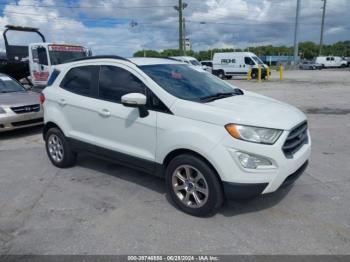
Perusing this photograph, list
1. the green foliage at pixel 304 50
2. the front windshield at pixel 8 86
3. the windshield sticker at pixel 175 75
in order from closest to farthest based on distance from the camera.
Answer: the windshield sticker at pixel 175 75
the front windshield at pixel 8 86
the green foliage at pixel 304 50

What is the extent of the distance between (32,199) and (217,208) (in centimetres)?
248

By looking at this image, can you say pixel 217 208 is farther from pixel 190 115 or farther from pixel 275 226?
pixel 190 115

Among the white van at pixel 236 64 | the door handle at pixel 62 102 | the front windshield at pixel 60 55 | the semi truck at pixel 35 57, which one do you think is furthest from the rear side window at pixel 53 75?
the white van at pixel 236 64

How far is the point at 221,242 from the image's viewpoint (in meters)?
3.10

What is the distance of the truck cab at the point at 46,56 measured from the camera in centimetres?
1451

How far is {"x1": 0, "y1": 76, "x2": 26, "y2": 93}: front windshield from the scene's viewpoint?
870 centimetres

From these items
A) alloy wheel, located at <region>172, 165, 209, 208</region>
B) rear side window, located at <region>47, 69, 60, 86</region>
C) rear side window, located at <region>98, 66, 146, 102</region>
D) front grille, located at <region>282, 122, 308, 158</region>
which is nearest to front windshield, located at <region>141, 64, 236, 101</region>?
rear side window, located at <region>98, 66, 146, 102</region>

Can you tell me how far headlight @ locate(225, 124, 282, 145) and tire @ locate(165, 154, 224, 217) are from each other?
0.48 meters

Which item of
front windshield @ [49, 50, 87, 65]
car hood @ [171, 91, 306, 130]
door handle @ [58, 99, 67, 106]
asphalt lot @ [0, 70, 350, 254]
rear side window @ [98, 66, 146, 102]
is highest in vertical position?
front windshield @ [49, 50, 87, 65]

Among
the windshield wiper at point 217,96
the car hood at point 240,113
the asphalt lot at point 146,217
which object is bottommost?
the asphalt lot at point 146,217

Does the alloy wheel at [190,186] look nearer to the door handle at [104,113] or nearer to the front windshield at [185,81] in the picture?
the front windshield at [185,81]

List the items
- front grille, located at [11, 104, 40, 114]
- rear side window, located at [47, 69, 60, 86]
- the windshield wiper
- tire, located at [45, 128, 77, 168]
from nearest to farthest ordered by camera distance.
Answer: the windshield wiper → tire, located at [45, 128, 77, 168] → rear side window, located at [47, 69, 60, 86] → front grille, located at [11, 104, 40, 114]

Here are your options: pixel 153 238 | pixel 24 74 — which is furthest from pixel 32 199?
pixel 24 74

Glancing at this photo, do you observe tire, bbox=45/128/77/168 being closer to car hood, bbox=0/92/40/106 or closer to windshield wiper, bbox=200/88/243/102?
windshield wiper, bbox=200/88/243/102
